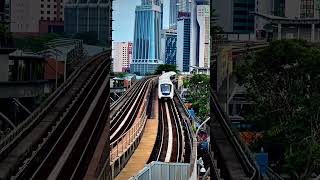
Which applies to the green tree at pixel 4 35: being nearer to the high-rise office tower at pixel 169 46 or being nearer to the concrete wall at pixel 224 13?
the high-rise office tower at pixel 169 46

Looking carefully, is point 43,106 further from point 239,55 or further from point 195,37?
point 239,55

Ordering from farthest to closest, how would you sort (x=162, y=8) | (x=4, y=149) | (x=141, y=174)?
(x=162, y=8), (x=141, y=174), (x=4, y=149)

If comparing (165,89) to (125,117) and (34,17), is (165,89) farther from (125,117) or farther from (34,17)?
(34,17)

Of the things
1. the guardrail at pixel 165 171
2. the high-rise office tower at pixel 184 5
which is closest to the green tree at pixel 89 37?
the high-rise office tower at pixel 184 5

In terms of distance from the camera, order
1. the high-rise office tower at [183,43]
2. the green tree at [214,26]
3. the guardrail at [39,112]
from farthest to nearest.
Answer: the green tree at [214,26] < the high-rise office tower at [183,43] < the guardrail at [39,112]

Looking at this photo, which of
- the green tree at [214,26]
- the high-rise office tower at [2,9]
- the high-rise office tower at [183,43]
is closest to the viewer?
the high-rise office tower at [2,9]

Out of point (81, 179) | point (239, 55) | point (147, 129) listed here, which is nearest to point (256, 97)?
point (239, 55)

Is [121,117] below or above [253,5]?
below

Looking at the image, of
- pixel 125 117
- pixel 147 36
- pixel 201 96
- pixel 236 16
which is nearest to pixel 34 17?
pixel 147 36
